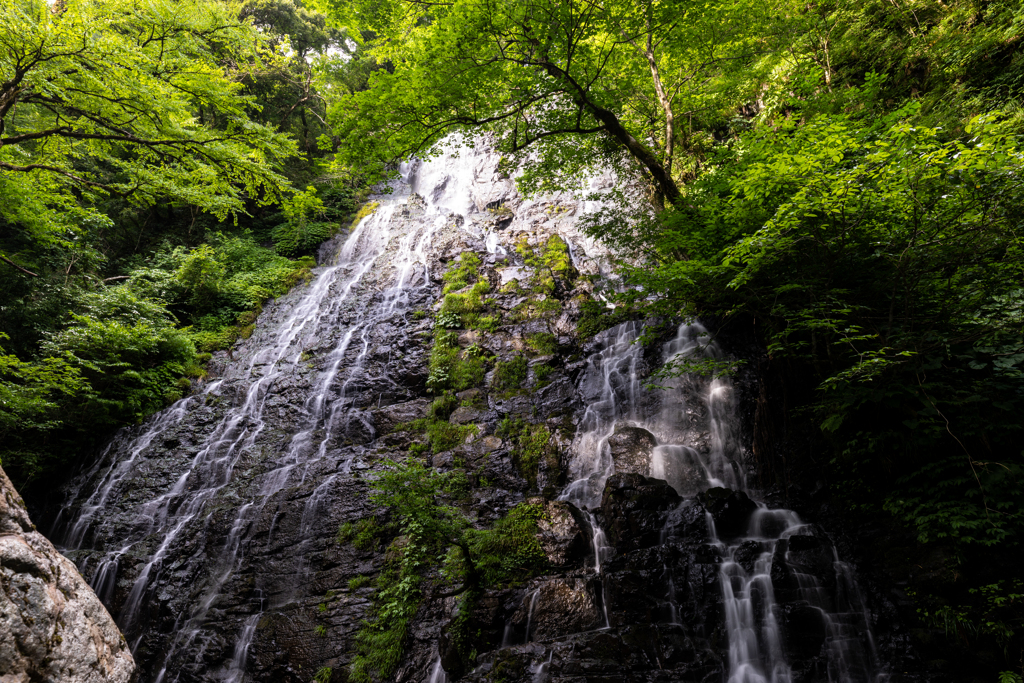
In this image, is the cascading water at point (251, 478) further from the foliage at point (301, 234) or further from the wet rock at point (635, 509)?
the wet rock at point (635, 509)

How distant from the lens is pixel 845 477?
6.04 metres

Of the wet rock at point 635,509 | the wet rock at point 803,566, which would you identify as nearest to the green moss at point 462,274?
the wet rock at point 635,509

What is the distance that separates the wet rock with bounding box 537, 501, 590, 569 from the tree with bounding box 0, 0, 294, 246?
7233 millimetres

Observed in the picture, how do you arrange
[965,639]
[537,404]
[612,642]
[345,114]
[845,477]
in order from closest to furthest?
[965,639], [612,642], [845,477], [345,114], [537,404]

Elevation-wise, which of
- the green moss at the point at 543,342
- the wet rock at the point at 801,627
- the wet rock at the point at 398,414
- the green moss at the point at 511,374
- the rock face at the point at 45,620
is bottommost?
the rock face at the point at 45,620

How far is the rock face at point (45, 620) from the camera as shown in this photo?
261 cm

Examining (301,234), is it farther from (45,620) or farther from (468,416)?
(45,620)

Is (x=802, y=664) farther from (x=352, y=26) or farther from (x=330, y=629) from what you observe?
(x=352, y=26)

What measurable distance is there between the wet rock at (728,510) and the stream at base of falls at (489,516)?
0.09 ft

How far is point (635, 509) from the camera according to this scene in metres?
6.26

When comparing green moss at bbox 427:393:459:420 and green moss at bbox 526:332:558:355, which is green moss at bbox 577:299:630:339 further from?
green moss at bbox 427:393:459:420

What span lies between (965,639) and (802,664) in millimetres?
1395

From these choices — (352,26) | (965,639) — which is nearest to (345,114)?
(352,26)

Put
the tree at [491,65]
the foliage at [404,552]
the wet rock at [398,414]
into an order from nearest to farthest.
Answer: the foliage at [404,552]
the tree at [491,65]
the wet rock at [398,414]
